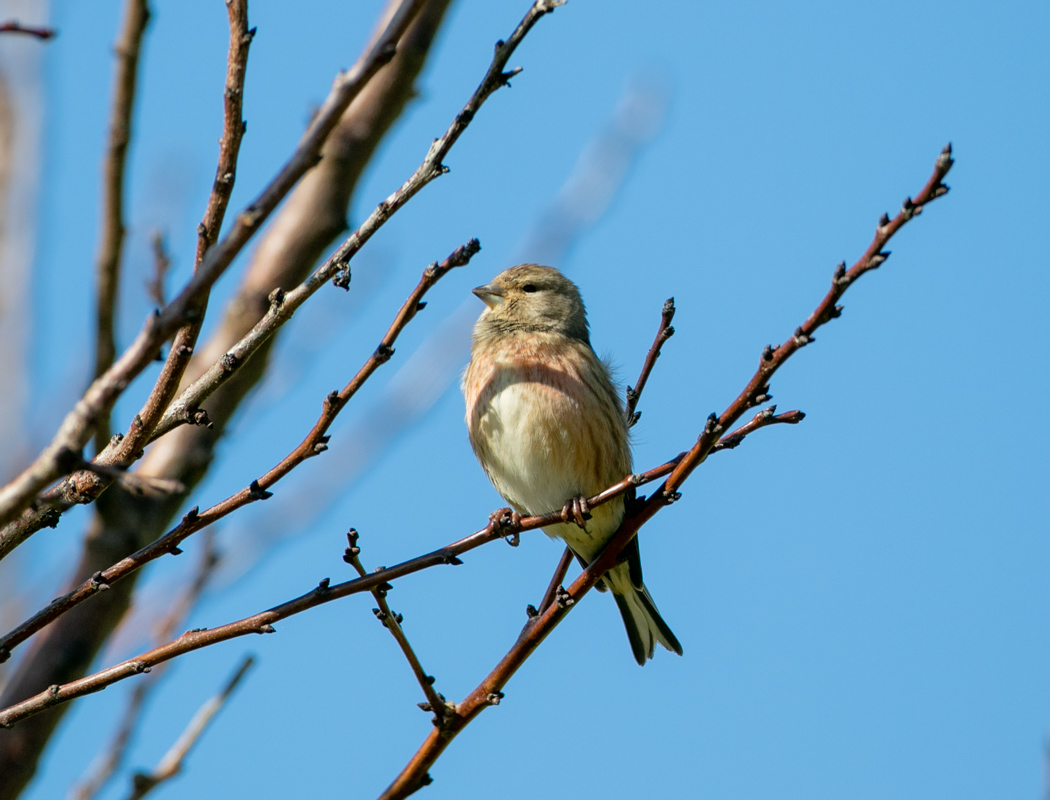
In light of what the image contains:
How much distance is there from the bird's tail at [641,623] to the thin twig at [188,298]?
155 inches

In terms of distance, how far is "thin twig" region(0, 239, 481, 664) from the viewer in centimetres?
267

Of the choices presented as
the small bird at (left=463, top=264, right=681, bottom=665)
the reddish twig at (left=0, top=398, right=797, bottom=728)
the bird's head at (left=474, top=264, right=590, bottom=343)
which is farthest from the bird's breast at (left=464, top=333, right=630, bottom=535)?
the reddish twig at (left=0, top=398, right=797, bottom=728)

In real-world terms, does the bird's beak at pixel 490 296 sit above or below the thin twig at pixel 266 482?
above

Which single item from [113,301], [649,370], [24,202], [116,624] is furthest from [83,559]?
[649,370]

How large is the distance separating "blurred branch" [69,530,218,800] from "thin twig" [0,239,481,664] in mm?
1046

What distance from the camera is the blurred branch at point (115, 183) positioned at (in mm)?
2740

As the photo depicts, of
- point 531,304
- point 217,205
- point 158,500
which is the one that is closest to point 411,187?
point 217,205

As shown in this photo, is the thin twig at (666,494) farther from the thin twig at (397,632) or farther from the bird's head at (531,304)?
the bird's head at (531,304)

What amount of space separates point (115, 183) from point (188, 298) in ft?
3.61

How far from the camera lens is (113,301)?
3.18 m

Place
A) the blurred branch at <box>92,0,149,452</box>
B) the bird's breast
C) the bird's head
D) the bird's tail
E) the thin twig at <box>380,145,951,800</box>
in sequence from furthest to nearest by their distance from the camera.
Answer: the bird's head, the bird's tail, the bird's breast, the blurred branch at <box>92,0,149,452</box>, the thin twig at <box>380,145,951,800</box>

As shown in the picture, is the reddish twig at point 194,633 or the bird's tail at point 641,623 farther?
the bird's tail at point 641,623

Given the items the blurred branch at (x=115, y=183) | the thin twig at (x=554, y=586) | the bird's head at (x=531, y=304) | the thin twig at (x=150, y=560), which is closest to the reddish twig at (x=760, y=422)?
the thin twig at (x=150, y=560)

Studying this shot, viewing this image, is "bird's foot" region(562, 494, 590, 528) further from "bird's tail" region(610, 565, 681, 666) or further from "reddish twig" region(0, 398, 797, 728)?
"bird's tail" region(610, 565, 681, 666)
